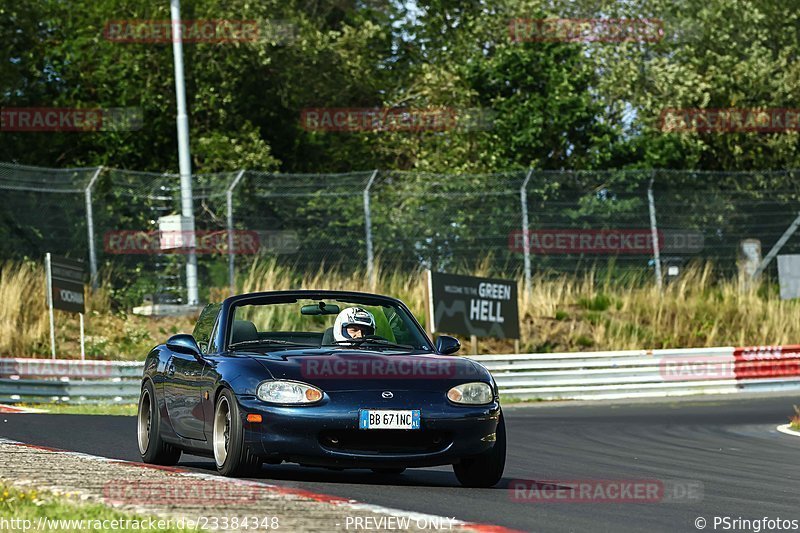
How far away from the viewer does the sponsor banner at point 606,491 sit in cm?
973

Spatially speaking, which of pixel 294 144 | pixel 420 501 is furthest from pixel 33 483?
pixel 294 144

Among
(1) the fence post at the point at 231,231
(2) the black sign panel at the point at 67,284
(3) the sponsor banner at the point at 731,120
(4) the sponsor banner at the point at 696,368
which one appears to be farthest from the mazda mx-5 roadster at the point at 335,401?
(3) the sponsor banner at the point at 731,120

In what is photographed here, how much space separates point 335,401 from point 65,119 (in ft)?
86.6

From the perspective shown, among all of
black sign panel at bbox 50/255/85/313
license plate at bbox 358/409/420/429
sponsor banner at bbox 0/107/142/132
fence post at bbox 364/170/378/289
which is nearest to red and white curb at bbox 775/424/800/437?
license plate at bbox 358/409/420/429

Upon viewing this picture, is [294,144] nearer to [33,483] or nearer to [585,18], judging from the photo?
[585,18]

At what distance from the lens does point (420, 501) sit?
9.18 meters

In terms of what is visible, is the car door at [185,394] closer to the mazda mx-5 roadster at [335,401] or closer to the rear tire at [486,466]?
the mazda mx-5 roadster at [335,401]

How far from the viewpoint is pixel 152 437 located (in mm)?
11781

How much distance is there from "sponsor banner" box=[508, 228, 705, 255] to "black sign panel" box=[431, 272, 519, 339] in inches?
61.3

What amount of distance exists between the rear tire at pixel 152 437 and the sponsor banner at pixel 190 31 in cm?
2328

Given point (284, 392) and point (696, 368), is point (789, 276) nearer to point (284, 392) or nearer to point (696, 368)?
point (696, 368)

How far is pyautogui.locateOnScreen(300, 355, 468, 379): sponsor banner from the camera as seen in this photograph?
1010 centimetres

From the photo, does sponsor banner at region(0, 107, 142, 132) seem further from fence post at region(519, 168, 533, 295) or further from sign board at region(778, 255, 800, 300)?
sign board at region(778, 255, 800, 300)

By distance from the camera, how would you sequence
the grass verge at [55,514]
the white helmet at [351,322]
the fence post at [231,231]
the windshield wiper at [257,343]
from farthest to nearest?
the fence post at [231,231], the white helmet at [351,322], the windshield wiper at [257,343], the grass verge at [55,514]
